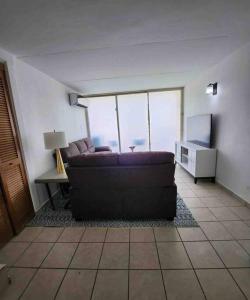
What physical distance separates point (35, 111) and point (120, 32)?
189cm

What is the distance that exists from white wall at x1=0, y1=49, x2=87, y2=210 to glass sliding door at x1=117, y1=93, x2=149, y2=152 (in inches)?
96.6

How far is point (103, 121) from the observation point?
600 centimetres

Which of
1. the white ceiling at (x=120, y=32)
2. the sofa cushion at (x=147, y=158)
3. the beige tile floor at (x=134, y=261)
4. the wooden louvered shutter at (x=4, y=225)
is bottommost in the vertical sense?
the beige tile floor at (x=134, y=261)

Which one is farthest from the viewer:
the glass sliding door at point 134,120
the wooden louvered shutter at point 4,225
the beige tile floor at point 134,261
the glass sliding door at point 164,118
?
the glass sliding door at point 134,120

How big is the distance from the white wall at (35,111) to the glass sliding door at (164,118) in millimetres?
3117

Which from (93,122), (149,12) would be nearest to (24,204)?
(149,12)

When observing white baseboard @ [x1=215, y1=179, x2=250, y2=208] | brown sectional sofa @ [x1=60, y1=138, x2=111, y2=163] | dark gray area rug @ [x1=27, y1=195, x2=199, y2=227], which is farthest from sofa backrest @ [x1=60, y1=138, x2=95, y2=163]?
white baseboard @ [x1=215, y1=179, x2=250, y2=208]

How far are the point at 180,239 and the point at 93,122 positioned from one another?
497 cm

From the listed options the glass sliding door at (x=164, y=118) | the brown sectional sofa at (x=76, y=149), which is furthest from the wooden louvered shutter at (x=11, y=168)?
the glass sliding door at (x=164, y=118)

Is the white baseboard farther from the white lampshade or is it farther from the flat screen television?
the white lampshade

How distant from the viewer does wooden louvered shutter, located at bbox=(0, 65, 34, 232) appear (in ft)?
6.78

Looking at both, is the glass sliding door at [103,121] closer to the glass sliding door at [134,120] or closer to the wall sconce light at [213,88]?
the glass sliding door at [134,120]

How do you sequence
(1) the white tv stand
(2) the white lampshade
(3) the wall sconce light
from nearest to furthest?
(2) the white lampshade
(3) the wall sconce light
(1) the white tv stand

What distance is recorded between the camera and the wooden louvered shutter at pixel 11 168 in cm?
207
